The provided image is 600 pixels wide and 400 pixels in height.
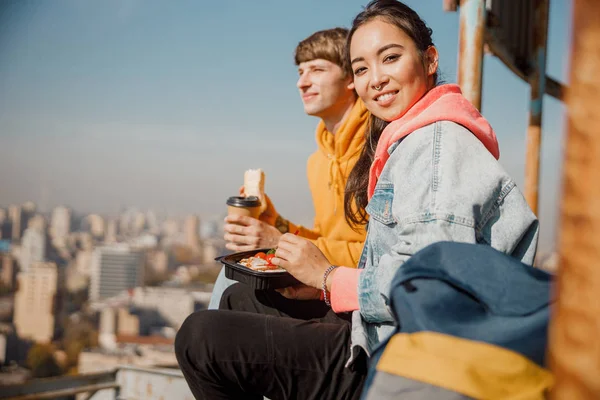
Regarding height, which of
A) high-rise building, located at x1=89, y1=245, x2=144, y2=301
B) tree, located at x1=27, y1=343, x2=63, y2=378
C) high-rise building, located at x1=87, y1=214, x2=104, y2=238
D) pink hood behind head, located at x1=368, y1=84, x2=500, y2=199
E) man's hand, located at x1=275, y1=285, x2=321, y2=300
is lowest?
tree, located at x1=27, y1=343, x2=63, y2=378

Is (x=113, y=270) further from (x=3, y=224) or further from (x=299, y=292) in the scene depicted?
(x=299, y=292)

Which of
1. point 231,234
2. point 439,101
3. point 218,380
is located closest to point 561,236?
point 439,101

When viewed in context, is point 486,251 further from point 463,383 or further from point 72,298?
point 72,298

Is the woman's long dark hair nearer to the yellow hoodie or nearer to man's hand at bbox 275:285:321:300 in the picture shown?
the yellow hoodie

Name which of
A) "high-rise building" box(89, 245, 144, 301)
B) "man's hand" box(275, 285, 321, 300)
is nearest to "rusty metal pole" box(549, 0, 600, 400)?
"man's hand" box(275, 285, 321, 300)

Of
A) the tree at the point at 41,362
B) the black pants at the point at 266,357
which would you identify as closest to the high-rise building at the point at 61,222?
the tree at the point at 41,362

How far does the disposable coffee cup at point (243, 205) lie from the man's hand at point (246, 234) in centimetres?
2

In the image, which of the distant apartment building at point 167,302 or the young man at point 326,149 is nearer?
the young man at point 326,149

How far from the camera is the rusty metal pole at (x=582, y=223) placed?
361mm

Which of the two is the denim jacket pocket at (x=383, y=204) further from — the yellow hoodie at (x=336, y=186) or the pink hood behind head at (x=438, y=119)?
the yellow hoodie at (x=336, y=186)

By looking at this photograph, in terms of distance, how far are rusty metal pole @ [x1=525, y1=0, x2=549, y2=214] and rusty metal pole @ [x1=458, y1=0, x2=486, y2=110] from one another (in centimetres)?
125

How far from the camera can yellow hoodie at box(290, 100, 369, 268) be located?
188 cm

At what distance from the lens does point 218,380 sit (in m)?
1.32

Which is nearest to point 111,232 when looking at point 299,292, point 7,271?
point 7,271
